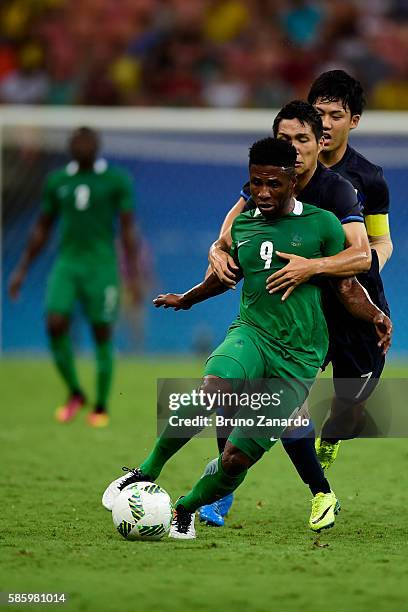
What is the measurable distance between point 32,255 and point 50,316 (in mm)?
681

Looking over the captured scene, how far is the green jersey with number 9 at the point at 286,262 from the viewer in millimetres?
5418

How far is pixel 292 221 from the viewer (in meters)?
5.42

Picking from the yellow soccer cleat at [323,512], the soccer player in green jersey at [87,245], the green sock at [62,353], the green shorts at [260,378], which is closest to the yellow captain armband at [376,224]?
the green shorts at [260,378]

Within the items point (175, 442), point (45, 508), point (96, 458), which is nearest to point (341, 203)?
point (175, 442)

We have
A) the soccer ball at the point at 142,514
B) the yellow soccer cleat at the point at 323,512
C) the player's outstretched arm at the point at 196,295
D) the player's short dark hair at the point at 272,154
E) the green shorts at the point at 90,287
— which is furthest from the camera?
the green shorts at the point at 90,287

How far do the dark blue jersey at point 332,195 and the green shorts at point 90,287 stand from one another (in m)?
5.00

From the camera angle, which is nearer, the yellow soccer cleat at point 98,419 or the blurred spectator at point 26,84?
the yellow soccer cleat at point 98,419

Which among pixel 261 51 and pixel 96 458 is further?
pixel 261 51

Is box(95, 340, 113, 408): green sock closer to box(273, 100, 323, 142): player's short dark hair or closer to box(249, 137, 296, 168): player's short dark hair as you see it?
box(273, 100, 323, 142): player's short dark hair

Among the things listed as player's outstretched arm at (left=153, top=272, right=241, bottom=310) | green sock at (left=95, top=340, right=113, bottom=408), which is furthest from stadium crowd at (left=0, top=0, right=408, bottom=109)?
player's outstretched arm at (left=153, top=272, right=241, bottom=310)

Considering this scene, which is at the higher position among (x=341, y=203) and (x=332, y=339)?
(x=341, y=203)

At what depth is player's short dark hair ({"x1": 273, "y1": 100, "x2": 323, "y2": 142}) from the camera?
5551 mm

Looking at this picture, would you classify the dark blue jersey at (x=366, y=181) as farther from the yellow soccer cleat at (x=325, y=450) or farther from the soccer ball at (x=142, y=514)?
the soccer ball at (x=142, y=514)

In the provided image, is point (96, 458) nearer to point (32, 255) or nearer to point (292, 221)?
point (32, 255)
